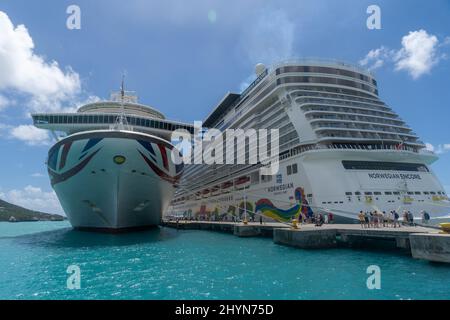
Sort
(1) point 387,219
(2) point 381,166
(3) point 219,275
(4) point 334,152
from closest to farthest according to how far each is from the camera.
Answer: (3) point 219,275 < (1) point 387,219 < (4) point 334,152 < (2) point 381,166

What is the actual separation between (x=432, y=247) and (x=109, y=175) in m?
21.1

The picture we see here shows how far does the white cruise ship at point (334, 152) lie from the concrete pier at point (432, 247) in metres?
8.52

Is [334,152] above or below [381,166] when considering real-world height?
above

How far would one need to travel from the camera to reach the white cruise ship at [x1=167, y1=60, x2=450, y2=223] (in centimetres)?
2267

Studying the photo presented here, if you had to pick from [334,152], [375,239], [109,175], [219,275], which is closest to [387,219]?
[375,239]

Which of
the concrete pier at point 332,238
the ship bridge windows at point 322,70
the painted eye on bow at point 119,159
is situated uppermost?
the ship bridge windows at point 322,70

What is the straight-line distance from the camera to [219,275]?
439 inches

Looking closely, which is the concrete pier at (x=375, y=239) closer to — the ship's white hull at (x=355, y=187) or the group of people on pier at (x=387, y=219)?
the group of people on pier at (x=387, y=219)

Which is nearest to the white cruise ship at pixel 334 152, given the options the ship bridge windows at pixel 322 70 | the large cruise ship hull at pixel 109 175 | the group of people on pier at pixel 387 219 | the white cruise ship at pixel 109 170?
the ship bridge windows at pixel 322 70

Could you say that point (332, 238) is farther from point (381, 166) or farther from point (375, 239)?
point (381, 166)

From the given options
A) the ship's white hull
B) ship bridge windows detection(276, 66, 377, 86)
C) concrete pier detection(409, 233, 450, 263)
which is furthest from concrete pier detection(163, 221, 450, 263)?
ship bridge windows detection(276, 66, 377, 86)

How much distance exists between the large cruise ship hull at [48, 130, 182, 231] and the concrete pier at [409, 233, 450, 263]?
62.7 ft

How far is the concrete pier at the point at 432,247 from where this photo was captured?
37.6 feet
